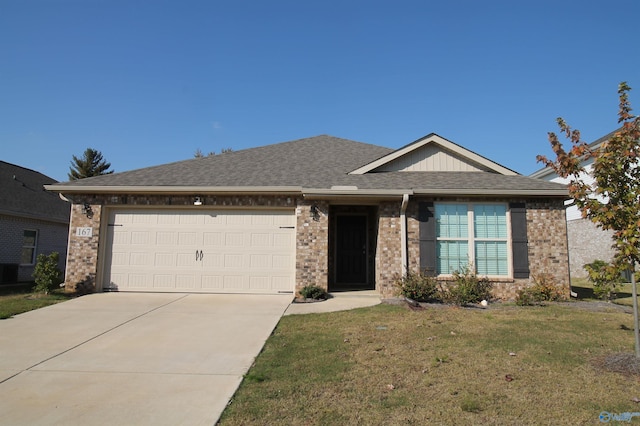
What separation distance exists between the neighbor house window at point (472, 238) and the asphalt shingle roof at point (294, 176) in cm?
66

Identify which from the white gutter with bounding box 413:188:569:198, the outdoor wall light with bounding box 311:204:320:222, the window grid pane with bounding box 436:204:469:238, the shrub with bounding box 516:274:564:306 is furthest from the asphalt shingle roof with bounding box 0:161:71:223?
the shrub with bounding box 516:274:564:306

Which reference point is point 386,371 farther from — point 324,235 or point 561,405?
point 324,235

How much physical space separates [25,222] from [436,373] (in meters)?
16.9

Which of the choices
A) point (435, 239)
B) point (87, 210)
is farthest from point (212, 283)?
point (435, 239)

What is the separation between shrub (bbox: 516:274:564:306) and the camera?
9.13 m

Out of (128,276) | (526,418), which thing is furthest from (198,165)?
(526,418)

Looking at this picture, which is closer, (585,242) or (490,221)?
(490,221)

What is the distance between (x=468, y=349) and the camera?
17.8ft

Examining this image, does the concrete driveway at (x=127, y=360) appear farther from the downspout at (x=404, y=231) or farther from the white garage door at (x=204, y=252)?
the downspout at (x=404, y=231)

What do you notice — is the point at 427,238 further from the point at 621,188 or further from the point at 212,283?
A: the point at 212,283

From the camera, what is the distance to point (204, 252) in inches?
416

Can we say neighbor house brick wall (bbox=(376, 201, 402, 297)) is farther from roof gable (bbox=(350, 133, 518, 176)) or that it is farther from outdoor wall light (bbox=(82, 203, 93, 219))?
outdoor wall light (bbox=(82, 203, 93, 219))

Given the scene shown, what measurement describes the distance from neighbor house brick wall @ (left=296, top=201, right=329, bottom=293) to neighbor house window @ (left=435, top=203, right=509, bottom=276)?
9.80ft

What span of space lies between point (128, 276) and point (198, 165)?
419cm
